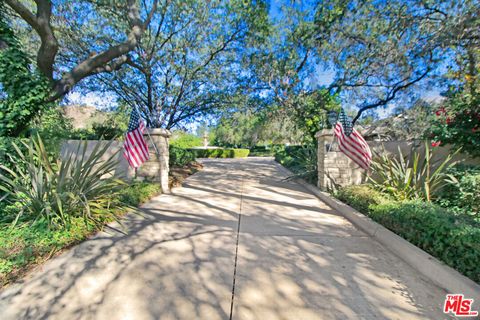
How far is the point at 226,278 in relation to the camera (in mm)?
2330

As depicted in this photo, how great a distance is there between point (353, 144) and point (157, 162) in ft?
17.1

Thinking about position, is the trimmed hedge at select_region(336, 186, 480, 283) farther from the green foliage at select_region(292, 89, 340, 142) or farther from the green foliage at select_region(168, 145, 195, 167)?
the green foliage at select_region(168, 145, 195, 167)

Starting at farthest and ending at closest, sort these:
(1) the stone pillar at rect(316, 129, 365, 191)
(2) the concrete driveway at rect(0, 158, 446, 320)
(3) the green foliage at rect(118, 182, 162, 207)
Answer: (1) the stone pillar at rect(316, 129, 365, 191) < (3) the green foliage at rect(118, 182, 162, 207) < (2) the concrete driveway at rect(0, 158, 446, 320)

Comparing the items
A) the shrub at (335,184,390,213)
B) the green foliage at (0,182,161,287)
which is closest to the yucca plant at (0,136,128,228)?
Answer: the green foliage at (0,182,161,287)

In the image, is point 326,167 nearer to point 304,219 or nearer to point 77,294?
point 304,219

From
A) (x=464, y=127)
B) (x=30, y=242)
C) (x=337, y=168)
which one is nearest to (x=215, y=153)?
(x=337, y=168)

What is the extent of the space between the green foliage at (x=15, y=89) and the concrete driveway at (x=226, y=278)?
252cm

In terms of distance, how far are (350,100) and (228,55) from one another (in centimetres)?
658

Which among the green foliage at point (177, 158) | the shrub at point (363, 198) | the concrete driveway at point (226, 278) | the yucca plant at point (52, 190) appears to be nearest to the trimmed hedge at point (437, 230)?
the shrub at point (363, 198)

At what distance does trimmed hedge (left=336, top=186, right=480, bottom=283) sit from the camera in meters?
2.26

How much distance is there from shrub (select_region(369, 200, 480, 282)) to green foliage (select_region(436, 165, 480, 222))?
24.8 inches

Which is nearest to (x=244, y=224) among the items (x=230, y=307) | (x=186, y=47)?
(x=230, y=307)

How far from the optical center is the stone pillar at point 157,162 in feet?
20.1

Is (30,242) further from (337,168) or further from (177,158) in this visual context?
(177,158)
